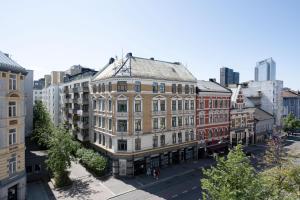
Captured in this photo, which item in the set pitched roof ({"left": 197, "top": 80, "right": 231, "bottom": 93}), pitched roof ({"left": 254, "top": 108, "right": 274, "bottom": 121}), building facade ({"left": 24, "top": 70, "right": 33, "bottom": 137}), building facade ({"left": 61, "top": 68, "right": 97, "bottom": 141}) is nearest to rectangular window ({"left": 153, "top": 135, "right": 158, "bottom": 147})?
building facade ({"left": 61, "top": 68, "right": 97, "bottom": 141})

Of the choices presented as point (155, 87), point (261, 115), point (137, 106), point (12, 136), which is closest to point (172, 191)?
point (137, 106)

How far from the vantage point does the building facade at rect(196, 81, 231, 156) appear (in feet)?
161

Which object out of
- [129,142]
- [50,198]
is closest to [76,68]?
[129,142]

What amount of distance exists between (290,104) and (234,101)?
48.5 meters

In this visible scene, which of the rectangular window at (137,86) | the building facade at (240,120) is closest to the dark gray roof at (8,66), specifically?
the rectangular window at (137,86)

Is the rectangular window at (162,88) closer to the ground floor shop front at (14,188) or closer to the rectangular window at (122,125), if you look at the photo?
the rectangular window at (122,125)

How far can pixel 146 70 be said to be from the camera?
40906 mm

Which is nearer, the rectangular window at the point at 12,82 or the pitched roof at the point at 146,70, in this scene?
the rectangular window at the point at 12,82

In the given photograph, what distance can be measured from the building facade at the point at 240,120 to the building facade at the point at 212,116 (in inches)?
94.4

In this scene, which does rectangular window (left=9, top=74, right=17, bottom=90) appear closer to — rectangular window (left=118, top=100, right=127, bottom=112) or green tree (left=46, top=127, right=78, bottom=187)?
green tree (left=46, top=127, right=78, bottom=187)

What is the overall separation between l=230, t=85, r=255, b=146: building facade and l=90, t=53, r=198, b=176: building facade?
15720 millimetres

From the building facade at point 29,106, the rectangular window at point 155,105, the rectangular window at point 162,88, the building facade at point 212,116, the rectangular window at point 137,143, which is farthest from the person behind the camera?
the building facade at point 29,106

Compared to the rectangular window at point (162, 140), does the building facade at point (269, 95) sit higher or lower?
higher

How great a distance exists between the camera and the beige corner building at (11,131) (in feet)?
84.6
